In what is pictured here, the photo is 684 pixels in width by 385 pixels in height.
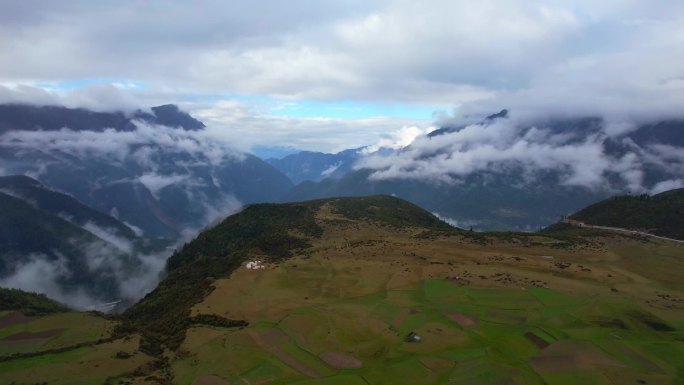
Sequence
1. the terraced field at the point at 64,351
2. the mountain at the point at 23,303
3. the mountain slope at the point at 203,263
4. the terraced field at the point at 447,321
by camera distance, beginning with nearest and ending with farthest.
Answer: the terraced field at the point at 447,321 < the terraced field at the point at 64,351 < the mountain slope at the point at 203,263 < the mountain at the point at 23,303

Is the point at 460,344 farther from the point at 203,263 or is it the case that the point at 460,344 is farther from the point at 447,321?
the point at 203,263

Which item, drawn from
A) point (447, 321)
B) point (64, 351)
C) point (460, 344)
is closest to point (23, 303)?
point (64, 351)

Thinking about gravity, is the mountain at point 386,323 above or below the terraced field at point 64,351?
above

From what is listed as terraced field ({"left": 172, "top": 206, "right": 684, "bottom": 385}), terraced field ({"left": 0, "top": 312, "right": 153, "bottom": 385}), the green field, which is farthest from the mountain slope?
the green field

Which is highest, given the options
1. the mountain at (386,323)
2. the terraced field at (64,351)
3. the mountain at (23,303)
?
the mountain at (386,323)

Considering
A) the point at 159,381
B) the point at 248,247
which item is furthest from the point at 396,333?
the point at 248,247

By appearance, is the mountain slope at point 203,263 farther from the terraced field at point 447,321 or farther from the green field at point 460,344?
the green field at point 460,344

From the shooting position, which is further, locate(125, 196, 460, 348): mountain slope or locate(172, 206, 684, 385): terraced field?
locate(125, 196, 460, 348): mountain slope

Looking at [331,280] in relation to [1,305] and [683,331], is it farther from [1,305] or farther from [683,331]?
[1,305]

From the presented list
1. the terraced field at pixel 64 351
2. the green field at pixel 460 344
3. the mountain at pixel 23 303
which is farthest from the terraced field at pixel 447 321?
the mountain at pixel 23 303

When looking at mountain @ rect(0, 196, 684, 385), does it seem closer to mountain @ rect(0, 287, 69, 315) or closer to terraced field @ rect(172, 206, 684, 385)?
terraced field @ rect(172, 206, 684, 385)
